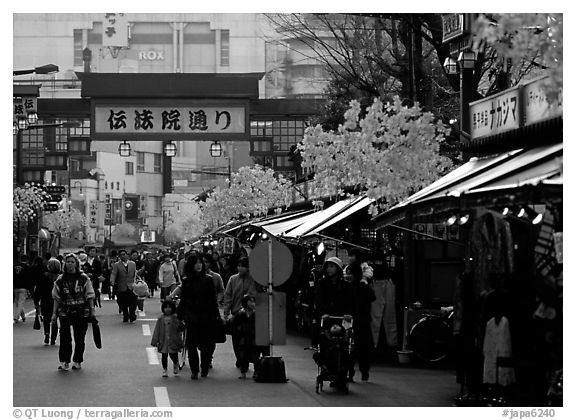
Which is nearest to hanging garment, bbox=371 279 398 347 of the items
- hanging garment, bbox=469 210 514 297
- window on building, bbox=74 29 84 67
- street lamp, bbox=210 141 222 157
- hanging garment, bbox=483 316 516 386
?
hanging garment, bbox=469 210 514 297

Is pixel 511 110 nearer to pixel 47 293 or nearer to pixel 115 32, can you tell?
pixel 47 293

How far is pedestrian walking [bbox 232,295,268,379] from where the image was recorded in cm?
1680

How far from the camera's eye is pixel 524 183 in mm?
10828

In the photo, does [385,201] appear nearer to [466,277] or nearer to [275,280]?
[275,280]

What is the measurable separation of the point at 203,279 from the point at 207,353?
42.4 inches

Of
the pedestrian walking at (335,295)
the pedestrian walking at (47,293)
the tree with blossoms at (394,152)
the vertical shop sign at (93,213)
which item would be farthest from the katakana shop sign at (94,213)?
the pedestrian walking at (335,295)

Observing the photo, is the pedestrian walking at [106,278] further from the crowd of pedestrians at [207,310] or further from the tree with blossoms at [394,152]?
the crowd of pedestrians at [207,310]

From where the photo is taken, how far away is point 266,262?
1614 cm

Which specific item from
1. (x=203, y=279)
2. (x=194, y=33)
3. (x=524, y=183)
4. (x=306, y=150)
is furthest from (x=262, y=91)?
(x=524, y=183)

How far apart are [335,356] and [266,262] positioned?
189cm

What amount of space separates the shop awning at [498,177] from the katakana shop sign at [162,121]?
50.9 feet

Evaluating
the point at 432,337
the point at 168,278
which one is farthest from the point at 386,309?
the point at 168,278

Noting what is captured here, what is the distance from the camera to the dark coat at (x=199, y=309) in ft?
55.3
